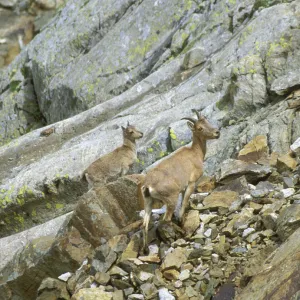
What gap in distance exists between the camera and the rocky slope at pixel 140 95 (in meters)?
13.6

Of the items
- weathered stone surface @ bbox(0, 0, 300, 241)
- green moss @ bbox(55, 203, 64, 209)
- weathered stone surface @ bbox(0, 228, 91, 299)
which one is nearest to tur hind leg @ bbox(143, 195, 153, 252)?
weathered stone surface @ bbox(0, 228, 91, 299)

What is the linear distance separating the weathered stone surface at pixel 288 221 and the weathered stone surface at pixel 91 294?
291 cm

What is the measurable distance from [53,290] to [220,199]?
361cm

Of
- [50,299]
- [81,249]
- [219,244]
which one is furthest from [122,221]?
[219,244]

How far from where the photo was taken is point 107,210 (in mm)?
11898

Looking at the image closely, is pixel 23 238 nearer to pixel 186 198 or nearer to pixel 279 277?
pixel 186 198

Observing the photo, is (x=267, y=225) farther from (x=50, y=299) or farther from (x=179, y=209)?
(x=50, y=299)

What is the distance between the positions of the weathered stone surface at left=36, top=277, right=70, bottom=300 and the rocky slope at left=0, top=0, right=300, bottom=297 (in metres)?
0.95

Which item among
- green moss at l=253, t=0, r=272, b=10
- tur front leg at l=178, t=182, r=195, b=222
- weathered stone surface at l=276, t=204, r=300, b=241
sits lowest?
weathered stone surface at l=276, t=204, r=300, b=241

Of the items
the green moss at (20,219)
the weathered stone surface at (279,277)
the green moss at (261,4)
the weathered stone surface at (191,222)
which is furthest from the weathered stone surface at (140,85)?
the weathered stone surface at (279,277)

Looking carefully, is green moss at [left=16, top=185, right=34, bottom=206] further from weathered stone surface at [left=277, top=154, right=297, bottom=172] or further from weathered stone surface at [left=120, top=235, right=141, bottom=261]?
weathered stone surface at [left=277, top=154, right=297, bottom=172]

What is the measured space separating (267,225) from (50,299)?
421cm

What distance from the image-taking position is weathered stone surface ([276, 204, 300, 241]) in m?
8.85

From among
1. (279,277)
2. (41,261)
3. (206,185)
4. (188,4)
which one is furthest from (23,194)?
(188,4)
